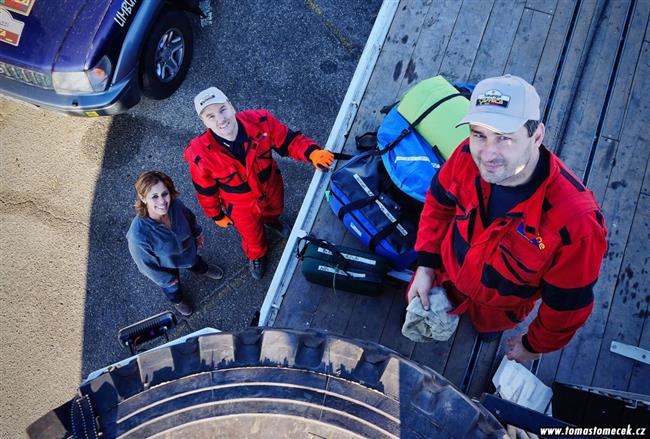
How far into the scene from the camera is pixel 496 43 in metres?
4.01

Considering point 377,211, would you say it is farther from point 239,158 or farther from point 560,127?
point 560,127

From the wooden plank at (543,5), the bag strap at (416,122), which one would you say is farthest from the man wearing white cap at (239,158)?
the wooden plank at (543,5)

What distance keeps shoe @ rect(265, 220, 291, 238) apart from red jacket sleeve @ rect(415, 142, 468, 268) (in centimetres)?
214

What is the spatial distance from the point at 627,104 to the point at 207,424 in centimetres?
351

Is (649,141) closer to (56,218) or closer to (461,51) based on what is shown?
(461,51)

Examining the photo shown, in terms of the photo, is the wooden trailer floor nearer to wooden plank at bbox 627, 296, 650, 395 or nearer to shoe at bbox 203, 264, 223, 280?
wooden plank at bbox 627, 296, 650, 395

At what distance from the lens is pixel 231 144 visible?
379cm

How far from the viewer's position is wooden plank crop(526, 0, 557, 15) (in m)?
3.98

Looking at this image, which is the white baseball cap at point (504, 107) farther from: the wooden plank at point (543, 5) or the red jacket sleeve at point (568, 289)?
the wooden plank at point (543, 5)

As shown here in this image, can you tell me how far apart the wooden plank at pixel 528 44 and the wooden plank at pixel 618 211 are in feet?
2.30

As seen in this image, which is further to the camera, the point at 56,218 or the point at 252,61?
the point at 252,61

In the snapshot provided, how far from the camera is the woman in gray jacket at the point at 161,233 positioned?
371cm

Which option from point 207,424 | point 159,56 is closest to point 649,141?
point 207,424

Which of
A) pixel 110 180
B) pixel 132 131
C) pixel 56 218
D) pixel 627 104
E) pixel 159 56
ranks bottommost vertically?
pixel 56 218
